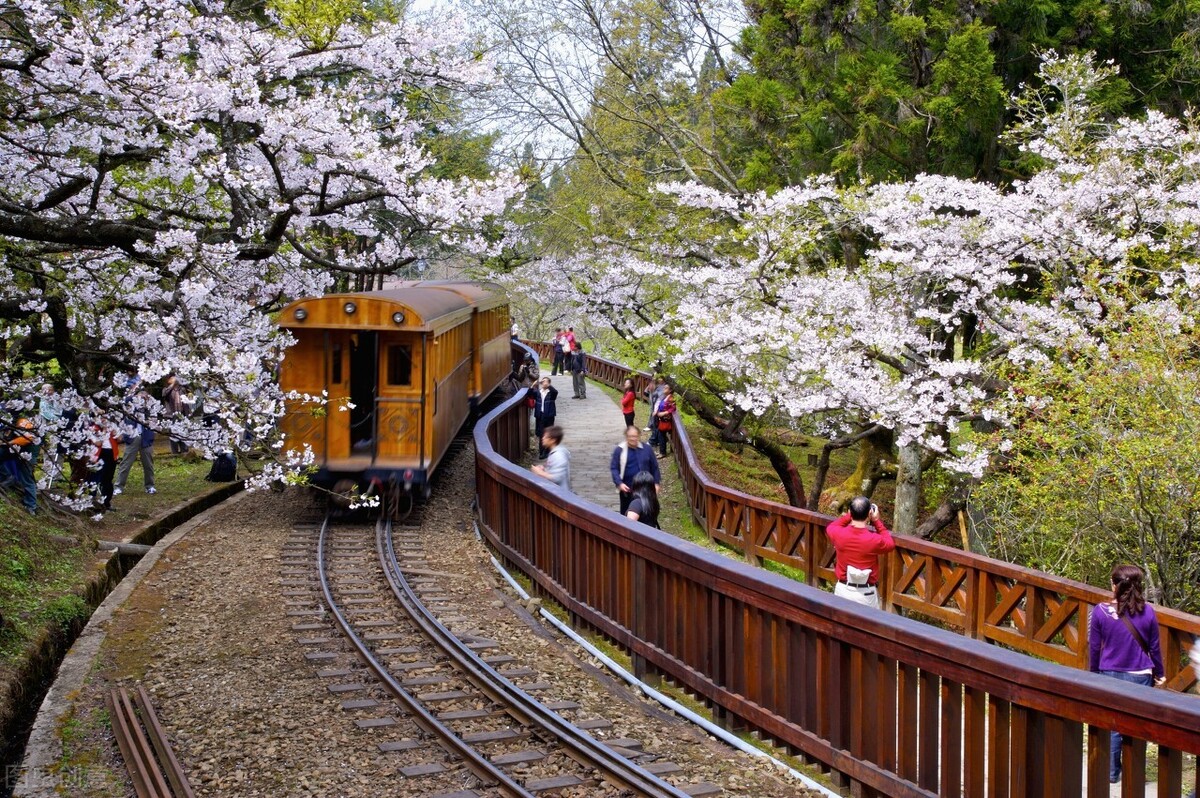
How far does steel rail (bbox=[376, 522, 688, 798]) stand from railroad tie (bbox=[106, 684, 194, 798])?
2081 millimetres

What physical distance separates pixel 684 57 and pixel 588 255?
181 inches

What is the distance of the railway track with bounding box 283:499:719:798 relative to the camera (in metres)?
6.06

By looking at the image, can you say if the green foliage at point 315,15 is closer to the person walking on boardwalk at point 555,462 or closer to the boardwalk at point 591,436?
the person walking on boardwalk at point 555,462

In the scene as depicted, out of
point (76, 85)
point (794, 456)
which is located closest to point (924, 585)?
point (76, 85)

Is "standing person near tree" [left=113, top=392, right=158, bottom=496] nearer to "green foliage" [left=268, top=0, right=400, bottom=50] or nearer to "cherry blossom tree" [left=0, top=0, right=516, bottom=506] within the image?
"cherry blossom tree" [left=0, top=0, right=516, bottom=506]

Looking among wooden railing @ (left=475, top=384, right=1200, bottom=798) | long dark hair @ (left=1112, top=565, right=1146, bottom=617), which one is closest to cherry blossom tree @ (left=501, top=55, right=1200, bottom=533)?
long dark hair @ (left=1112, top=565, right=1146, bottom=617)

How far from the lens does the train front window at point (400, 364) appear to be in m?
14.4

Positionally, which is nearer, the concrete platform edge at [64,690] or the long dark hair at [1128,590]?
the concrete platform edge at [64,690]

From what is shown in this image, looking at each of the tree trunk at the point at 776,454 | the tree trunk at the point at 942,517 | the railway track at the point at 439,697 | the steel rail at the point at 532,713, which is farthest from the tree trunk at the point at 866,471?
the steel rail at the point at 532,713

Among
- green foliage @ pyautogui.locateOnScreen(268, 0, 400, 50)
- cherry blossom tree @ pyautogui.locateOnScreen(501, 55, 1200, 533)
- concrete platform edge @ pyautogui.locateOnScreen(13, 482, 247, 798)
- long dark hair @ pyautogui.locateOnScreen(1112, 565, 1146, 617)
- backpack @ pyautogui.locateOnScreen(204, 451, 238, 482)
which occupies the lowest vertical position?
concrete platform edge @ pyautogui.locateOnScreen(13, 482, 247, 798)

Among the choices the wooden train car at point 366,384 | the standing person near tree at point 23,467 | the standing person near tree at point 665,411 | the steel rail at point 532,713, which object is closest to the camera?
the steel rail at point 532,713

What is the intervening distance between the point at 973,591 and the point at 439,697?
4.54 m

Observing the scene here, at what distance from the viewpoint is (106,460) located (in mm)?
13875

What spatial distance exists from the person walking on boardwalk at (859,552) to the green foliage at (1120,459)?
2.79 metres
